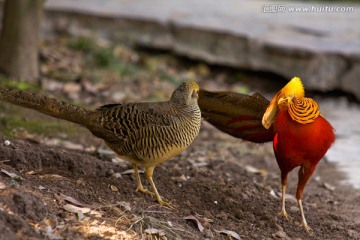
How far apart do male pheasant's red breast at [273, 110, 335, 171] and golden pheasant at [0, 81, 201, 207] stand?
0.55 m

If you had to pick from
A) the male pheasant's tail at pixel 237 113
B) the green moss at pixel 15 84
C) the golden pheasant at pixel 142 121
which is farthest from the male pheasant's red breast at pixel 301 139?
the green moss at pixel 15 84

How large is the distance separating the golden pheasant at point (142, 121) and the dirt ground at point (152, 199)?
0.31 m

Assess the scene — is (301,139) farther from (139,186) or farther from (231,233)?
(139,186)

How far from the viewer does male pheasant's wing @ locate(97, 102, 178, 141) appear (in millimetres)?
4477

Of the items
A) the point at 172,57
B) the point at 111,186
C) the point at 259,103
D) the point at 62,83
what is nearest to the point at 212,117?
the point at 259,103

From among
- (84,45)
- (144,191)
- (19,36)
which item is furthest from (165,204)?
(84,45)

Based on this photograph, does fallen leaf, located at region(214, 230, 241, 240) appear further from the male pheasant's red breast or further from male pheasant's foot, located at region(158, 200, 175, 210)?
the male pheasant's red breast

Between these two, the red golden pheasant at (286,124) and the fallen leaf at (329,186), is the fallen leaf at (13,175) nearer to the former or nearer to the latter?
the red golden pheasant at (286,124)

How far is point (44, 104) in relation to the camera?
4.44 m

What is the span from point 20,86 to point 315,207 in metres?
3.71

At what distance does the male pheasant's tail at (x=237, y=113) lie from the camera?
16.0 ft

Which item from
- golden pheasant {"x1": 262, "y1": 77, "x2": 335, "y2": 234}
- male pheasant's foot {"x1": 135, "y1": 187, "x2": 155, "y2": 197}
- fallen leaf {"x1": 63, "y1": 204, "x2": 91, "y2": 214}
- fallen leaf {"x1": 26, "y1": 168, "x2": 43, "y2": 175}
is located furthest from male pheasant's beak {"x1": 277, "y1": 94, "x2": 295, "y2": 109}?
fallen leaf {"x1": 26, "y1": 168, "x2": 43, "y2": 175}

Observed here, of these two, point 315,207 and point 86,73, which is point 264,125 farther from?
point 86,73

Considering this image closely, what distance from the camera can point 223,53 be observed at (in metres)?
9.94
